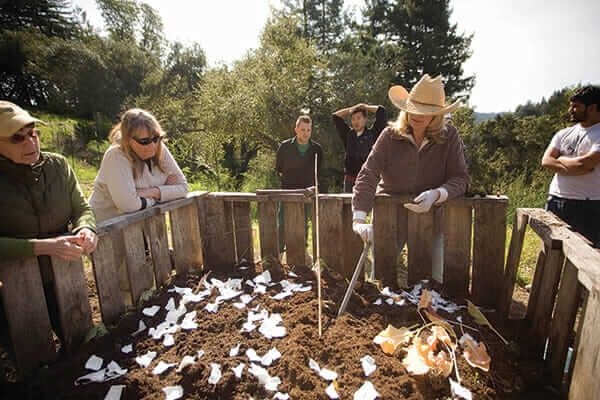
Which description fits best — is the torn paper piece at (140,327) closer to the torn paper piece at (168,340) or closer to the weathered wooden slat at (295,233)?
the torn paper piece at (168,340)

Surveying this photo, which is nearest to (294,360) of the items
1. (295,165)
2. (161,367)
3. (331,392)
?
(331,392)

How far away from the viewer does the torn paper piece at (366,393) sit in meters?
1.45

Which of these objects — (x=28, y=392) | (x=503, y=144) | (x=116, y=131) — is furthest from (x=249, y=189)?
(x=503, y=144)

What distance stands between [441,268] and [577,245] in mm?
1052

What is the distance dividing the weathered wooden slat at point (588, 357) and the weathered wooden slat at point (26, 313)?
8.60ft

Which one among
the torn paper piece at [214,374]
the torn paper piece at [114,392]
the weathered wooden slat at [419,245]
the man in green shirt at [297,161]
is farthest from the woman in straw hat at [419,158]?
the man in green shirt at [297,161]

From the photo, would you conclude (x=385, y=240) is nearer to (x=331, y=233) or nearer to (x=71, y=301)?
(x=331, y=233)

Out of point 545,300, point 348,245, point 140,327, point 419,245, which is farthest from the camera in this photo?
point 348,245

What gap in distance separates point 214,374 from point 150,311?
33.8 inches

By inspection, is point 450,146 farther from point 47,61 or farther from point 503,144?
point 47,61

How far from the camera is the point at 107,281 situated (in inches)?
80.6

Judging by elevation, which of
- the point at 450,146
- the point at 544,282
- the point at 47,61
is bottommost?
the point at 544,282

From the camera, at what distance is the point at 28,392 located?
1568mm

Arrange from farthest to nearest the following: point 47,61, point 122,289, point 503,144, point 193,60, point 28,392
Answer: point 193,60 < point 47,61 < point 503,144 < point 122,289 < point 28,392
